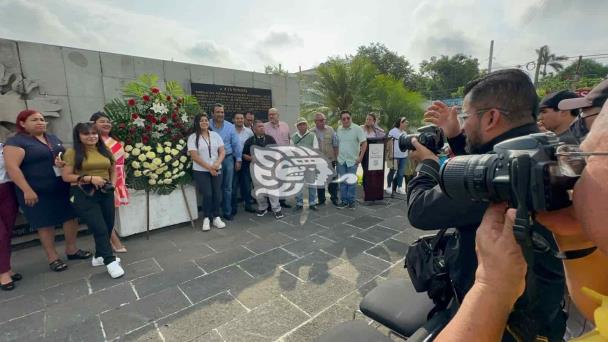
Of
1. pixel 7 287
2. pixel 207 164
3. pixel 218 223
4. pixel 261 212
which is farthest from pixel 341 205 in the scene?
pixel 7 287

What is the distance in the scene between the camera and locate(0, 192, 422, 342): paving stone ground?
2.18 meters

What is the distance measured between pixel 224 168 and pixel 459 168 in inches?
175

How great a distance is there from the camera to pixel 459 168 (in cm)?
73

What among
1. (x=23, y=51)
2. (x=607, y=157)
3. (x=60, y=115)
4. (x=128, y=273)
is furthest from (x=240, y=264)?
(x=23, y=51)

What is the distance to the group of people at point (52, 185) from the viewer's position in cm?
286

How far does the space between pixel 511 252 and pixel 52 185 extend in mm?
4092

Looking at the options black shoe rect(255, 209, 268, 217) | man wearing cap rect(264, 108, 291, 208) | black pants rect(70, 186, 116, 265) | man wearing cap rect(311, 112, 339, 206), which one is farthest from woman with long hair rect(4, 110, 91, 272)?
man wearing cap rect(311, 112, 339, 206)

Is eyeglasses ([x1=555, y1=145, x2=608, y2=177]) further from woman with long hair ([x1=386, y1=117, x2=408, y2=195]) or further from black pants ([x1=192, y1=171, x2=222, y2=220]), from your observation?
woman with long hair ([x1=386, y1=117, x2=408, y2=195])

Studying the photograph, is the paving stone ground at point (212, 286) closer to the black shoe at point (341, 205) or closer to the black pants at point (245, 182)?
Result: the black pants at point (245, 182)

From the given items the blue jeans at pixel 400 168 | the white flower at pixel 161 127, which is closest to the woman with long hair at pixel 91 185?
the white flower at pixel 161 127

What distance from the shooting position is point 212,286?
276 cm

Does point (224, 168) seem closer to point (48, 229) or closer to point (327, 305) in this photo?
point (48, 229)

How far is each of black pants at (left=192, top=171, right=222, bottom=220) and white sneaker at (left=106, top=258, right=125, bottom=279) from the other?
1.55 meters

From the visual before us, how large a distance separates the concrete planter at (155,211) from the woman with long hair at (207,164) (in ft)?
0.96
